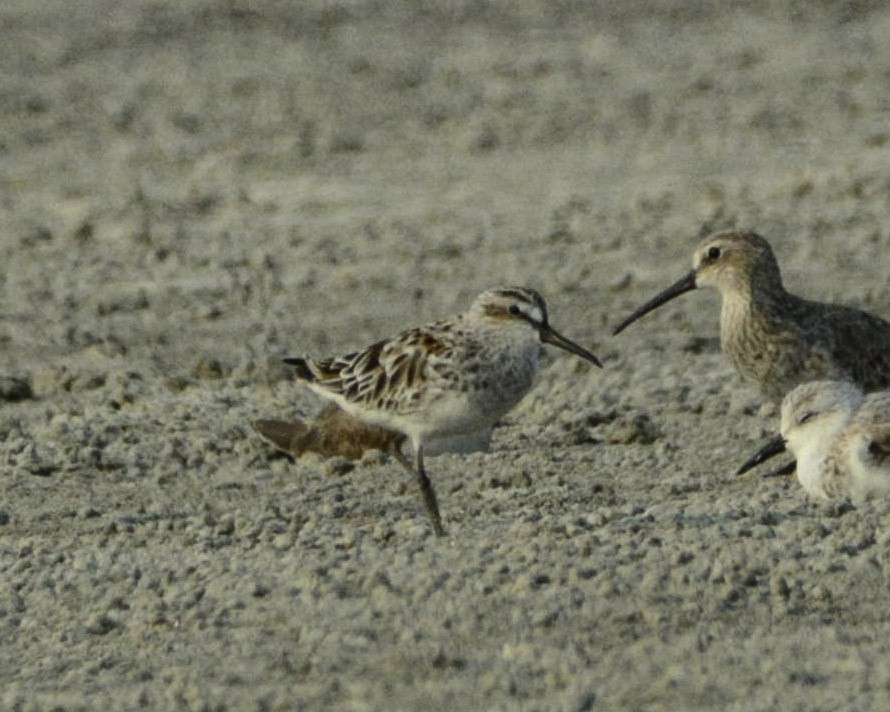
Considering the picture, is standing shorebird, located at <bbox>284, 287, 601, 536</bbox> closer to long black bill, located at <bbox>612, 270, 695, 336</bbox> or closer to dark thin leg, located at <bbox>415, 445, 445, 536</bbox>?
dark thin leg, located at <bbox>415, 445, 445, 536</bbox>

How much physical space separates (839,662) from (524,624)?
1040 millimetres

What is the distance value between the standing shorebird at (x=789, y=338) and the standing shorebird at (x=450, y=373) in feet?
4.87

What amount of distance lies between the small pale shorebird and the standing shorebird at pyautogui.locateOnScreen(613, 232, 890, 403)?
71 cm

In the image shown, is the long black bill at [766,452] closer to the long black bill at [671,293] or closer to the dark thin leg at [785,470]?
the dark thin leg at [785,470]

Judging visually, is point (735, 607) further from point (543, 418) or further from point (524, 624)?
point (543, 418)

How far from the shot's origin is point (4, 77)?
22.8m

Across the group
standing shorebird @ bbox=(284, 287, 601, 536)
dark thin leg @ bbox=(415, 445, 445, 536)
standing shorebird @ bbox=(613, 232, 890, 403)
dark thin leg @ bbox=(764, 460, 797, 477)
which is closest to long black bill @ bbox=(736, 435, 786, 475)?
dark thin leg @ bbox=(764, 460, 797, 477)

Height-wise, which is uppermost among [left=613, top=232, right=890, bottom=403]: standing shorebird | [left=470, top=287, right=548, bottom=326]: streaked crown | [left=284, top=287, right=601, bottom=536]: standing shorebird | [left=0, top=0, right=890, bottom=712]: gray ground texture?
[left=470, top=287, right=548, bottom=326]: streaked crown

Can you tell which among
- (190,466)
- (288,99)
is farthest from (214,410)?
(288,99)

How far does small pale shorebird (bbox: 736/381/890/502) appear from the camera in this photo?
10125mm

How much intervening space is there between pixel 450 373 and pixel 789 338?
7.46ft

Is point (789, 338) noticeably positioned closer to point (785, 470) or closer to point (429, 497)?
point (785, 470)

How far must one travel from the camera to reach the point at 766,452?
10789 millimetres

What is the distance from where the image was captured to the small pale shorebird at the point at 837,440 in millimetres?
10125
